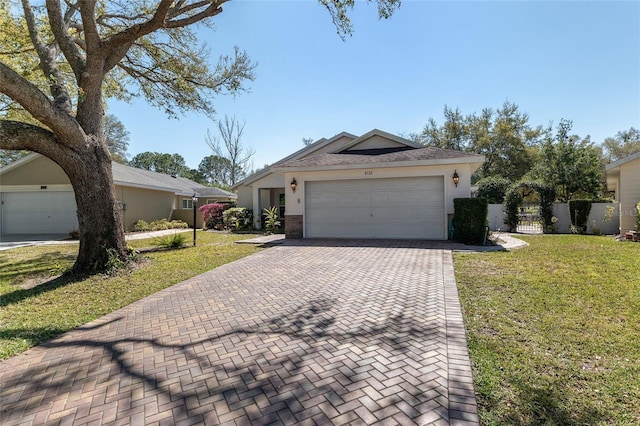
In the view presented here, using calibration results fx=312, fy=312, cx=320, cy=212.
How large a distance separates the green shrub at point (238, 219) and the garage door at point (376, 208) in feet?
22.7

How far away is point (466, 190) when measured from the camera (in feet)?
37.2

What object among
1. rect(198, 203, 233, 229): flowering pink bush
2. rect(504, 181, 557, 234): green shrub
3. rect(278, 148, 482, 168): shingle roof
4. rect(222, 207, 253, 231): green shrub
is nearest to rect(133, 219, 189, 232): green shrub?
rect(198, 203, 233, 229): flowering pink bush

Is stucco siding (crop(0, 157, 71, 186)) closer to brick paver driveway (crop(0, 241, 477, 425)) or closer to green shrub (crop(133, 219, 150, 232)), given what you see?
green shrub (crop(133, 219, 150, 232))

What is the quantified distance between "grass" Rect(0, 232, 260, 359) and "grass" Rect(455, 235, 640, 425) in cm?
517

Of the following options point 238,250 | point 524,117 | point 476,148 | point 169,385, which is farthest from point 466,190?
point 524,117

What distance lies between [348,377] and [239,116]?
35266mm

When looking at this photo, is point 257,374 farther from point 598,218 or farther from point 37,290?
point 598,218

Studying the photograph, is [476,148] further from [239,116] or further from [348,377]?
[348,377]

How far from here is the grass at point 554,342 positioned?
2379mm

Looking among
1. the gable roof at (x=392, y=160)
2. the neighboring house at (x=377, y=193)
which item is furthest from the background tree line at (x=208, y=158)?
the neighboring house at (x=377, y=193)

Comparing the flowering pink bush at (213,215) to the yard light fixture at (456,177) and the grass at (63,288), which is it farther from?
the yard light fixture at (456,177)

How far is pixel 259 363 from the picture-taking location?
10.3ft

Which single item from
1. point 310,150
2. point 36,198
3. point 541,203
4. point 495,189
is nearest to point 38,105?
point 310,150

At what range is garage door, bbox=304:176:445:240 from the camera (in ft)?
38.5
